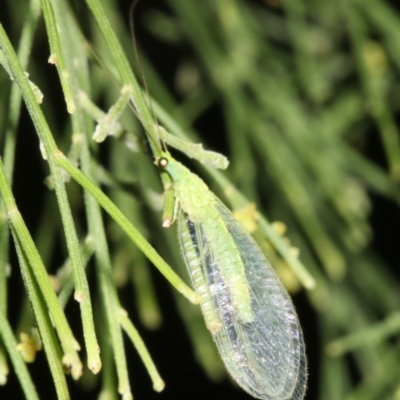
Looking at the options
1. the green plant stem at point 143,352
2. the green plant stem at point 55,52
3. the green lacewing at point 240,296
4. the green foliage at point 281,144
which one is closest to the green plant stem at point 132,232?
the green plant stem at point 55,52

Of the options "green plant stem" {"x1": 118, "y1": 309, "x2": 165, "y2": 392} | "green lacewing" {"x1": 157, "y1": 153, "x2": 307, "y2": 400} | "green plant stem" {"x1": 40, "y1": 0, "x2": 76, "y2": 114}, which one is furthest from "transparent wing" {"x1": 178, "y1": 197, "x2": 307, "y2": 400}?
"green plant stem" {"x1": 40, "y1": 0, "x2": 76, "y2": 114}

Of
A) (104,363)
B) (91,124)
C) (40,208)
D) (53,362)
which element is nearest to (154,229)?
(40,208)

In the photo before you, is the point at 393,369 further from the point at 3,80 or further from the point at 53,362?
the point at 53,362

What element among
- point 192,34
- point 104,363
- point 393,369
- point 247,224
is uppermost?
point 192,34

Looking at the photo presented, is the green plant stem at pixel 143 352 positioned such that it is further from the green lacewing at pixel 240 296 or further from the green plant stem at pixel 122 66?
the green plant stem at pixel 122 66

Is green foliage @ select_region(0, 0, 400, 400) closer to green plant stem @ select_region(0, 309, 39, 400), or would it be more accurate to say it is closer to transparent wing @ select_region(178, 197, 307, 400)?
transparent wing @ select_region(178, 197, 307, 400)

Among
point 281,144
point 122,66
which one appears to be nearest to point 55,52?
point 122,66

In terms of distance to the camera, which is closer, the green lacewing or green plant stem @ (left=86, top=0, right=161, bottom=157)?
green plant stem @ (left=86, top=0, right=161, bottom=157)
